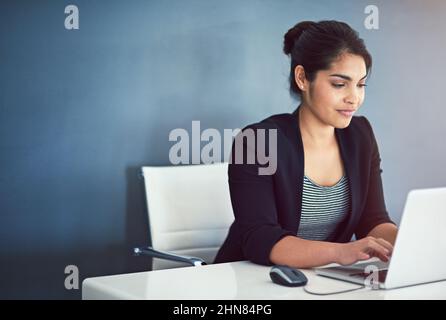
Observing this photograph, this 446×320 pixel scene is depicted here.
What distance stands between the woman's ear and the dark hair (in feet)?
0.05

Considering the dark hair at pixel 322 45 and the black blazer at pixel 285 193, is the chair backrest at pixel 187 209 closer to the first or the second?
the black blazer at pixel 285 193

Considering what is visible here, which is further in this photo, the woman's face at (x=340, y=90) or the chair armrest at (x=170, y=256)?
the chair armrest at (x=170, y=256)

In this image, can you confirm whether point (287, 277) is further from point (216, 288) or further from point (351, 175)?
point (351, 175)

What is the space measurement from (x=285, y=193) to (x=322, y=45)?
52cm

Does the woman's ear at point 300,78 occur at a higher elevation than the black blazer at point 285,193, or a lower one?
higher

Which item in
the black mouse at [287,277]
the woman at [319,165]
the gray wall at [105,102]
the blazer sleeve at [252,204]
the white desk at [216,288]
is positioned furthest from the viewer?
the gray wall at [105,102]

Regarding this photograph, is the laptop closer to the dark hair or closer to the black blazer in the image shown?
the black blazer

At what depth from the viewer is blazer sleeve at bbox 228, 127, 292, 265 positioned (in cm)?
220

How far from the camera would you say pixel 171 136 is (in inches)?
134

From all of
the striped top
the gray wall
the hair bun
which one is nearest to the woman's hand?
the striped top

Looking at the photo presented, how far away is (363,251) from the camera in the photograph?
1997 millimetres

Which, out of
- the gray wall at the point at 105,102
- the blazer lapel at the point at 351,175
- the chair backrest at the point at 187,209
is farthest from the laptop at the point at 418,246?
the gray wall at the point at 105,102

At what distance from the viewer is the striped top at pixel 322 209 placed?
7.99 ft

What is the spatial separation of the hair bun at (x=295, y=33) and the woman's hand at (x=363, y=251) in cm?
85
